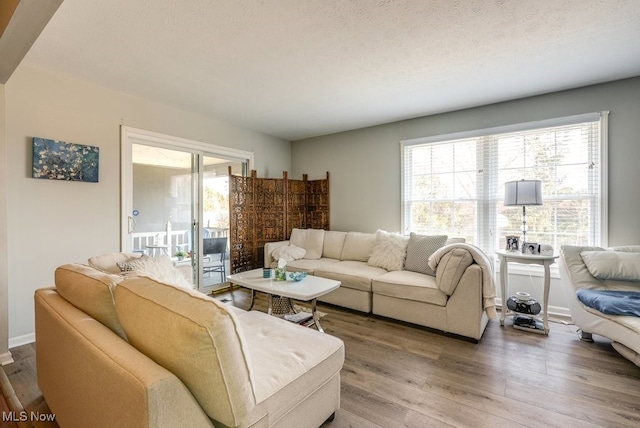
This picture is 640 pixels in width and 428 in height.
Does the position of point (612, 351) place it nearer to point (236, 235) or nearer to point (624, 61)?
point (624, 61)

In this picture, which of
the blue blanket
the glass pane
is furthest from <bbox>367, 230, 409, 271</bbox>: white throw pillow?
the glass pane

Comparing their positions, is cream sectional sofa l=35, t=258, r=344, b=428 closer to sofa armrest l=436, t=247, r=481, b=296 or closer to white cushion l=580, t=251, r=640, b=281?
sofa armrest l=436, t=247, r=481, b=296

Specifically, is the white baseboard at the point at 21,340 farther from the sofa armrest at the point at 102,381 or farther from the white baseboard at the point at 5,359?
the sofa armrest at the point at 102,381

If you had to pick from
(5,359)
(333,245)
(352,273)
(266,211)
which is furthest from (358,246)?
(5,359)

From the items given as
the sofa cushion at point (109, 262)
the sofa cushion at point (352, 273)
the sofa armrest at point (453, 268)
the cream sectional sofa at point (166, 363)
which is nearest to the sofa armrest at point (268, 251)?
the sofa cushion at point (352, 273)

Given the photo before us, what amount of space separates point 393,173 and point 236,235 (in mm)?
2517

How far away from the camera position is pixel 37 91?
268 cm

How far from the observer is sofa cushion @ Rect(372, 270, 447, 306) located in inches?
111

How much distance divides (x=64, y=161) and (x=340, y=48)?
2822 millimetres

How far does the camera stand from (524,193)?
9.68 ft

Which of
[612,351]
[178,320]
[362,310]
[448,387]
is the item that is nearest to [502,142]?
[612,351]

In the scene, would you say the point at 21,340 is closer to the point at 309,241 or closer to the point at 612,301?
the point at 309,241

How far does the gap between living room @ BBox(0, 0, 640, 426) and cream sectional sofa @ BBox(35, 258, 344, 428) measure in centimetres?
148

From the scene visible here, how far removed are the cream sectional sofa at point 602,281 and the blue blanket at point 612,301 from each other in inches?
0.5
